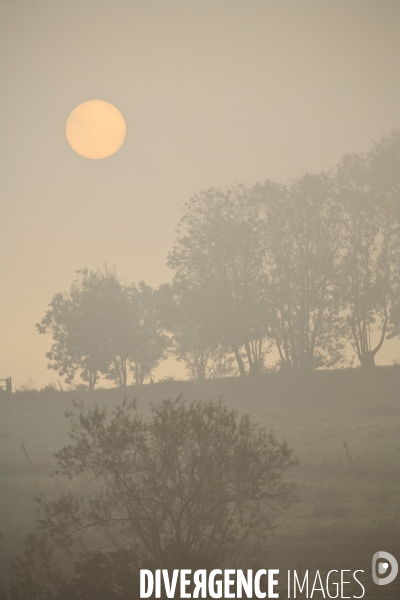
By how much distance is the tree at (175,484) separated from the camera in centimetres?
1456

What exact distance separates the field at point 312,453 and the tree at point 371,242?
13.4 feet

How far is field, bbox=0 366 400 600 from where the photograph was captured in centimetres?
2028

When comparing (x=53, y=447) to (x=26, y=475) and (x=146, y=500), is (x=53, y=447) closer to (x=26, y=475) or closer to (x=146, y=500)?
(x=26, y=475)

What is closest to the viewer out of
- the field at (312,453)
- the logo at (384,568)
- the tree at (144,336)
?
the logo at (384,568)

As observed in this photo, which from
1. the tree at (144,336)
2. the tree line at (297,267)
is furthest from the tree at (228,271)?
the tree at (144,336)

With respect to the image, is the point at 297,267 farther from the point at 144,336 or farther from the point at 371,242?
the point at 144,336

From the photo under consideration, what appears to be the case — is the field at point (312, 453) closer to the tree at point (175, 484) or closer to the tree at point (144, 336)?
the tree at point (175, 484)

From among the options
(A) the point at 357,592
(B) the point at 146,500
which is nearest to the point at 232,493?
(B) the point at 146,500

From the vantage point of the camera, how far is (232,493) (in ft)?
50.2

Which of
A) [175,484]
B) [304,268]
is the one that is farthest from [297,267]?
[175,484]

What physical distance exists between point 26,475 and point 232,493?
59.9ft

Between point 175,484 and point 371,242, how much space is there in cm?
3791

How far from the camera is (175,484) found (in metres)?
14.9

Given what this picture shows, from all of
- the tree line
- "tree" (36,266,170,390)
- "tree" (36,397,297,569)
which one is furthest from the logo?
"tree" (36,266,170,390)
